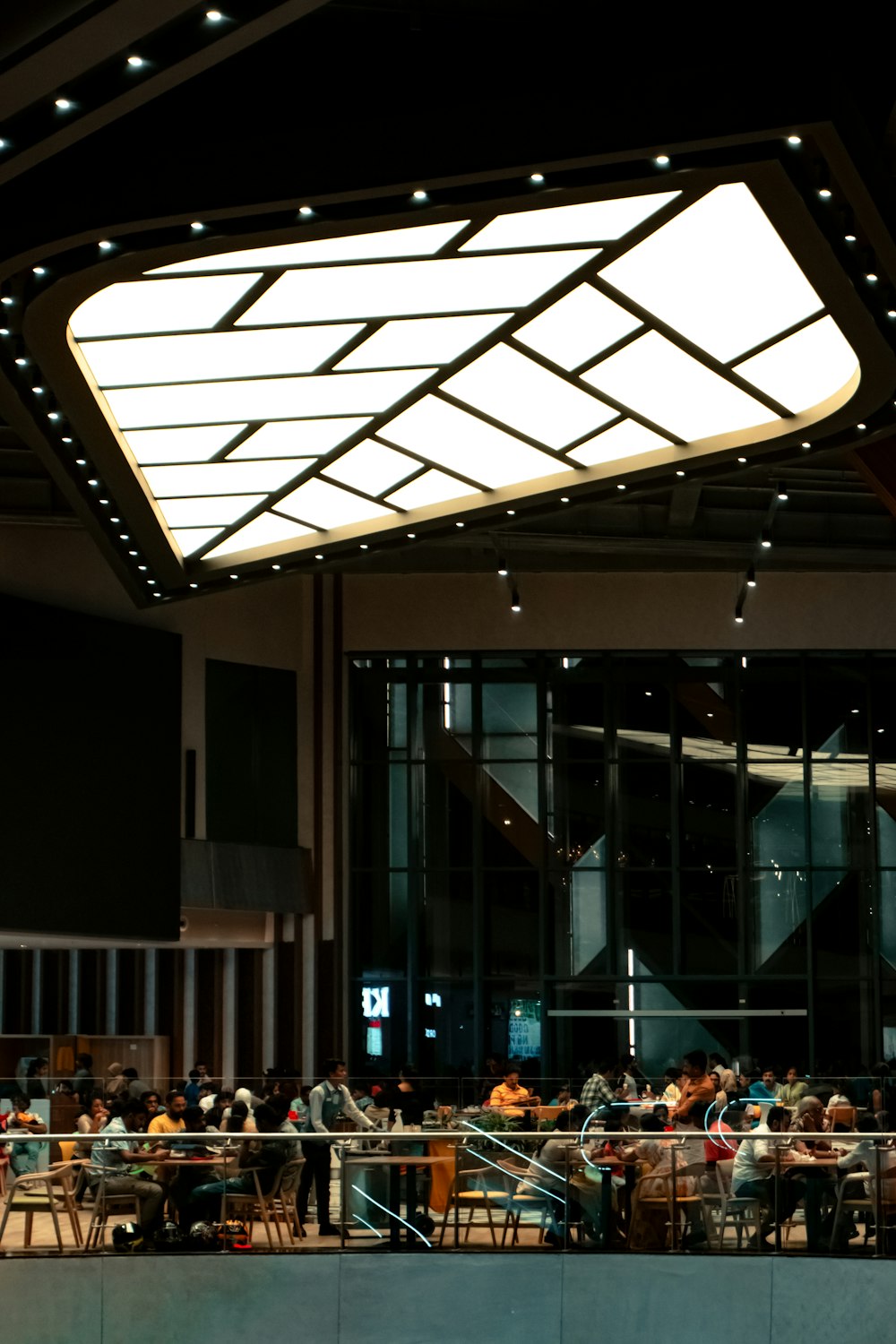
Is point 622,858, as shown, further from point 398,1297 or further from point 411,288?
point 411,288

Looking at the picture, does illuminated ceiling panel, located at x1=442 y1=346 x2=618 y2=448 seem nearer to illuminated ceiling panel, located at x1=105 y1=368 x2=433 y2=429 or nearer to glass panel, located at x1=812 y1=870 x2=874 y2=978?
illuminated ceiling panel, located at x1=105 y1=368 x2=433 y2=429

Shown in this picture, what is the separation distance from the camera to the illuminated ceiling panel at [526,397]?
13.0 m

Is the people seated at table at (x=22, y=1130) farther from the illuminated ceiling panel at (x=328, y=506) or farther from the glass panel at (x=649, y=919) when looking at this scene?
the glass panel at (x=649, y=919)

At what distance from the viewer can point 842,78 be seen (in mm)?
8586

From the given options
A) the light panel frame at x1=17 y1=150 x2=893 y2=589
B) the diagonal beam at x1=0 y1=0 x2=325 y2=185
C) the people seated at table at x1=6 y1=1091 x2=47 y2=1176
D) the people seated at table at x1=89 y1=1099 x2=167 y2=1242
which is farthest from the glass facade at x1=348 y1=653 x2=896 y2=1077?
the diagonal beam at x1=0 y1=0 x2=325 y2=185

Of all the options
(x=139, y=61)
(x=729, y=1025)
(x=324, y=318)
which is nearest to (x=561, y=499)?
(x=324, y=318)

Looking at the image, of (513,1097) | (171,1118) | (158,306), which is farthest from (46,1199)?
(513,1097)

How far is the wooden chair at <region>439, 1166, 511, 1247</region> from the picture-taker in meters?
12.5

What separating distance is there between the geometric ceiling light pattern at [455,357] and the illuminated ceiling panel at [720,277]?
2 centimetres

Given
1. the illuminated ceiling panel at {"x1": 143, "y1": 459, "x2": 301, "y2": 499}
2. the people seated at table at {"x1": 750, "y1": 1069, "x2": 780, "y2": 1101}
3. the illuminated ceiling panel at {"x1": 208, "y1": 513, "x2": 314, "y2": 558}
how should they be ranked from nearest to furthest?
the illuminated ceiling panel at {"x1": 143, "y1": 459, "x2": 301, "y2": 499}
the people seated at table at {"x1": 750, "y1": 1069, "x2": 780, "y2": 1101}
the illuminated ceiling panel at {"x1": 208, "y1": 513, "x2": 314, "y2": 558}

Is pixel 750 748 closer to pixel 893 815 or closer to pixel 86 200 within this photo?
pixel 893 815

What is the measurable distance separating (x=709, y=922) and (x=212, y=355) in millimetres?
16872

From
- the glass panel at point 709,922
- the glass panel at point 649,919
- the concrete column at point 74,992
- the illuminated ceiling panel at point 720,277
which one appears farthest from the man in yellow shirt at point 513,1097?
the concrete column at point 74,992

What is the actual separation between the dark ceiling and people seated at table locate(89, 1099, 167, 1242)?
20.6 feet
